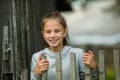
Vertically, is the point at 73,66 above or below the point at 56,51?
below

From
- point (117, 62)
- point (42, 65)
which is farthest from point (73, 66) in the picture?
point (117, 62)

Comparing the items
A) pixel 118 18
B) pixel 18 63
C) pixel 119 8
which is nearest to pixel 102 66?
pixel 18 63

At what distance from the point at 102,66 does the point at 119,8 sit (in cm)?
1433

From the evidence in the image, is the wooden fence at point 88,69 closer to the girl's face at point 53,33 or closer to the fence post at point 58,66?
the fence post at point 58,66

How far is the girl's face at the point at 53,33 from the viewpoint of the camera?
4.77 meters

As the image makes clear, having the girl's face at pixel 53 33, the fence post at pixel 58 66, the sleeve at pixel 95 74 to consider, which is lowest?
the sleeve at pixel 95 74

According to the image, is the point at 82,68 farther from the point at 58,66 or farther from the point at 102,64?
the point at 58,66

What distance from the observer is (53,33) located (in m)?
4.76

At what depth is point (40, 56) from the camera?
459 cm

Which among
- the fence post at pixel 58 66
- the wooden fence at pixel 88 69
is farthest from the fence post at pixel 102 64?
the fence post at pixel 58 66

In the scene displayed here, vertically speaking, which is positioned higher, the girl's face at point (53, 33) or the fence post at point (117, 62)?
the girl's face at point (53, 33)

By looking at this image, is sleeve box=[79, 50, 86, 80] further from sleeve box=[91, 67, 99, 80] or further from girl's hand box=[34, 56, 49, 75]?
girl's hand box=[34, 56, 49, 75]

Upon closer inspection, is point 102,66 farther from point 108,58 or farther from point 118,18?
point 118,18

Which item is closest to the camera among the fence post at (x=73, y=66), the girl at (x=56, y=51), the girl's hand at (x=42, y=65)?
the fence post at (x=73, y=66)
